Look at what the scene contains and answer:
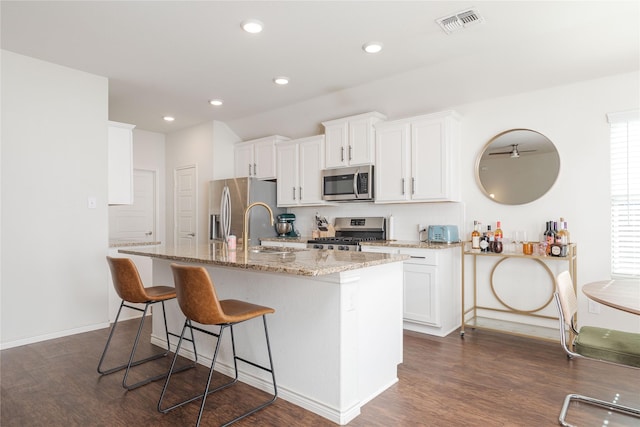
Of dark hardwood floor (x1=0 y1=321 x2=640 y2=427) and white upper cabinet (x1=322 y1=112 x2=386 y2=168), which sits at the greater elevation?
white upper cabinet (x1=322 y1=112 x2=386 y2=168)

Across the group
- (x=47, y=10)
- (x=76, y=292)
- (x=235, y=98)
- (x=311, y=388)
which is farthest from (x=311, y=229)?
(x=47, y=10)

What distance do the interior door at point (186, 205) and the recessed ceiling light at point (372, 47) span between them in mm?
3651

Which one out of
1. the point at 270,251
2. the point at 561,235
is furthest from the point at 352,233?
the point at 561,235

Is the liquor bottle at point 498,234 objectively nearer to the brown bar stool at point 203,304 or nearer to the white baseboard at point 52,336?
the brown bar stool at point 203,304

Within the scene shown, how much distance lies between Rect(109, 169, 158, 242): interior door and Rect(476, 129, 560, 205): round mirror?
202 inches

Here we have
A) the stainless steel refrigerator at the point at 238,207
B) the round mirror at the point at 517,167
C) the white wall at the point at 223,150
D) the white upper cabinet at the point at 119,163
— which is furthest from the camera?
the white wall at the point at 223,150

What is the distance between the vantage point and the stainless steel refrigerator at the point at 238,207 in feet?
16.8

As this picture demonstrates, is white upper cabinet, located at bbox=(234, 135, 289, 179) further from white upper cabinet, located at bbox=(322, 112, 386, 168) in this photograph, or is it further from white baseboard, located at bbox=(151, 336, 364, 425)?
white baseboard, located at bbox=(151, 336, 364, 425)

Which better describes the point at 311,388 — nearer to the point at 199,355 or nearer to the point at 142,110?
the point at 199,355

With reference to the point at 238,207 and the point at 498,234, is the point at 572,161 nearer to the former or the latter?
the point at 498,234

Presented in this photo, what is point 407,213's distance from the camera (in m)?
4.51

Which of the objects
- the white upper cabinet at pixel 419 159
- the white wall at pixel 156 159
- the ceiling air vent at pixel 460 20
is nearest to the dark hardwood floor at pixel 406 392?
the white upper cabinet at pixel 419 159

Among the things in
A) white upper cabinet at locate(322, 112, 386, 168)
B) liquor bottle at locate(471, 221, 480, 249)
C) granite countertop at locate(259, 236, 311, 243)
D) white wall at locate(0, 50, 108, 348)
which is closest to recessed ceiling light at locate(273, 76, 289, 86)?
white upper cabinet at locate(322, 112, 386, 168)

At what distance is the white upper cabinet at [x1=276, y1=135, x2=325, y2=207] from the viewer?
4.93 m
